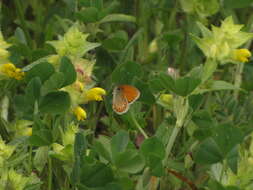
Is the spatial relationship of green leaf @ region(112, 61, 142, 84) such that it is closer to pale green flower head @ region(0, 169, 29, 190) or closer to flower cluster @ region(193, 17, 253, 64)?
flower cluster @ region(193, 17, 253, 64)

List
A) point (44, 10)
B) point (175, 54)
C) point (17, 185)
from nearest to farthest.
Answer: point (17, 185)
point (175, 54)
point (44, 10)

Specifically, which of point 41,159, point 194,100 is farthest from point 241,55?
point 41,159

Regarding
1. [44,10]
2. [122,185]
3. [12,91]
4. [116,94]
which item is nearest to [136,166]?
[122,185]

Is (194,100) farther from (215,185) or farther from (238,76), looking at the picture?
(238,76)

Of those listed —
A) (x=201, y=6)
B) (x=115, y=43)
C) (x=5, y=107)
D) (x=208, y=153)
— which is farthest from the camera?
(x=201, y=6)

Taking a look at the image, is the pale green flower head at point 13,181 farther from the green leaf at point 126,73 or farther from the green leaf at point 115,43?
the green leaf at point 115,43

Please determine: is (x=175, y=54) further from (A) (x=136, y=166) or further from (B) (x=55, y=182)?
(A) (x=136, y=166)
